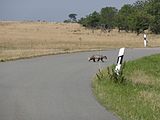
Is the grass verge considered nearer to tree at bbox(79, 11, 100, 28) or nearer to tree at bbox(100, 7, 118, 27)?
tree at bbox(100, 7, 118, 27)

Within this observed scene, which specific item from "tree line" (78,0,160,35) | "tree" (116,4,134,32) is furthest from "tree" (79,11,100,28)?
"tree" (116,4,134,32)

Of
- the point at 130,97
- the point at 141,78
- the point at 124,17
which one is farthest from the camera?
the point at 124,17

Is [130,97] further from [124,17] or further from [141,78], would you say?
[124,17]

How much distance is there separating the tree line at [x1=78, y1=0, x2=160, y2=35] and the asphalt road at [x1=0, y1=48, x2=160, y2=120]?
6409 cm

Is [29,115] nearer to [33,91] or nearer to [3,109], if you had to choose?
[3,109]

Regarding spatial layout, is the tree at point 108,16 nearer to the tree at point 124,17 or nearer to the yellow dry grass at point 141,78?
the tree at point 124,17

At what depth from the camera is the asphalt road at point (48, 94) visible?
30.8ft

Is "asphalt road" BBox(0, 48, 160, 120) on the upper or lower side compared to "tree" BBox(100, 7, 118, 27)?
lower

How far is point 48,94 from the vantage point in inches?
473

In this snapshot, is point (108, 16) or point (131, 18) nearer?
point (131, 18)

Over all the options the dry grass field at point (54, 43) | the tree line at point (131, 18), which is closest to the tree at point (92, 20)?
the tree line at point (131, 18)

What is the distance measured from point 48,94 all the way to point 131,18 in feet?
237

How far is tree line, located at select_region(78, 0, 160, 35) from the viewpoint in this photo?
82.0 m

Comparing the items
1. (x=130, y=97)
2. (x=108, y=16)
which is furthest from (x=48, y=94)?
(x=108, y=16)
